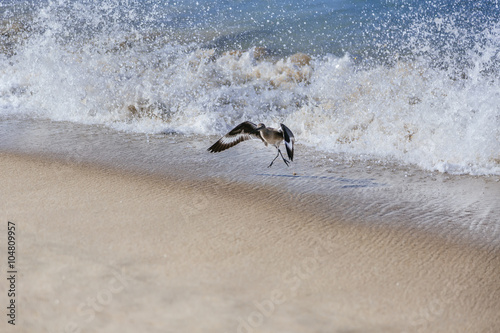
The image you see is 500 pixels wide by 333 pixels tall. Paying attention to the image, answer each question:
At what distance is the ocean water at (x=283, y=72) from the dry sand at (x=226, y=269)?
1353mm

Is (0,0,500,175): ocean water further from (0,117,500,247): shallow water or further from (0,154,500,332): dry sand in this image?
(0,154,500,332): dry sand

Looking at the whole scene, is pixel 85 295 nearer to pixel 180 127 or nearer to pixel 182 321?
pixel 182 321

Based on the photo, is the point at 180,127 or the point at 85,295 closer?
the point at 85,295

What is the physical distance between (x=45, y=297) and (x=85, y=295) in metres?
0.17

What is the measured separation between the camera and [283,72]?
20.9 feet

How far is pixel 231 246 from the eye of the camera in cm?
262

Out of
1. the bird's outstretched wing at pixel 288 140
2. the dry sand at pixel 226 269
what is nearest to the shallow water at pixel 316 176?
the dry sand at pixel 226 269

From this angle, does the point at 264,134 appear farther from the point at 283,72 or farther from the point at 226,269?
the point at 283,72

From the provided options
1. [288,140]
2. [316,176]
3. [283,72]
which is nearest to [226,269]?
[288,140]

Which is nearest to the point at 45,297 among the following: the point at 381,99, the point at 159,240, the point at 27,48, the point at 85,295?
the point at 85,295

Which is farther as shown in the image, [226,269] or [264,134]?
[264,134]

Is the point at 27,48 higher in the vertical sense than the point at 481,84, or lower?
higher

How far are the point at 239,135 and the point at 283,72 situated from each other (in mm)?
3174

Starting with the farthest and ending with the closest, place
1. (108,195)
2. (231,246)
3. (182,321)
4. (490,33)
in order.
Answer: (490,33)
(108,195)
(231,246)
(182,321)
